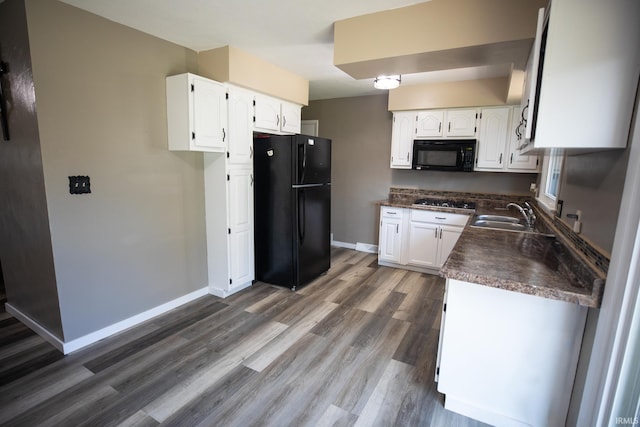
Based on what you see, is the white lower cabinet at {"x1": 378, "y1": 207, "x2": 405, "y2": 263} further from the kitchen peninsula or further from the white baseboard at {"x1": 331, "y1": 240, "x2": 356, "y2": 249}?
the kitchen peninsula

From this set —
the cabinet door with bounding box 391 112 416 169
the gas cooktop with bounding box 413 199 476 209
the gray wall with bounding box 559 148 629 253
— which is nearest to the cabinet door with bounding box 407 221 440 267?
the gas cooktop with bounding box 413 199 476 209

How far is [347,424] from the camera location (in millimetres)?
1731

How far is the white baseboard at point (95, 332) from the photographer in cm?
235

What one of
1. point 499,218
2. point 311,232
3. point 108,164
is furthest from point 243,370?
point 499,218

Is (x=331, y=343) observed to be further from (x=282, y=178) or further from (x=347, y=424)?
(x=282, y=178)

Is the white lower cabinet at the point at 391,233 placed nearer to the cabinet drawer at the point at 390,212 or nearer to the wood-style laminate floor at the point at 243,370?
the cabinet drawer at the point at 390,212

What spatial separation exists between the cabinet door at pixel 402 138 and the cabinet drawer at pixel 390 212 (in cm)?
65

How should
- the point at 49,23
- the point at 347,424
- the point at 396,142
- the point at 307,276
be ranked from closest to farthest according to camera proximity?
1. the point at 347,424
2. the point at 49,23
3. the point at 307,276
4. the point at 396,142

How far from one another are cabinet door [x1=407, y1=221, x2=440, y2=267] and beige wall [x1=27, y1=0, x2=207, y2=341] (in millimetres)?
2800

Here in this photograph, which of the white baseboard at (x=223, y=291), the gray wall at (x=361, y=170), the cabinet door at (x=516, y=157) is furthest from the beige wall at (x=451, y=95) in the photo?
the white baseboard at (x=223, y=291)

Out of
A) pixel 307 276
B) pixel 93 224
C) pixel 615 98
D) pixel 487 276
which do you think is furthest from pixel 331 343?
pixel 615 98

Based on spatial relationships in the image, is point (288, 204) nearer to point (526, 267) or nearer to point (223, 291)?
point (223, 291)

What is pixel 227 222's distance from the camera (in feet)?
10.5

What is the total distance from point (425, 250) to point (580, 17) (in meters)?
3.10
